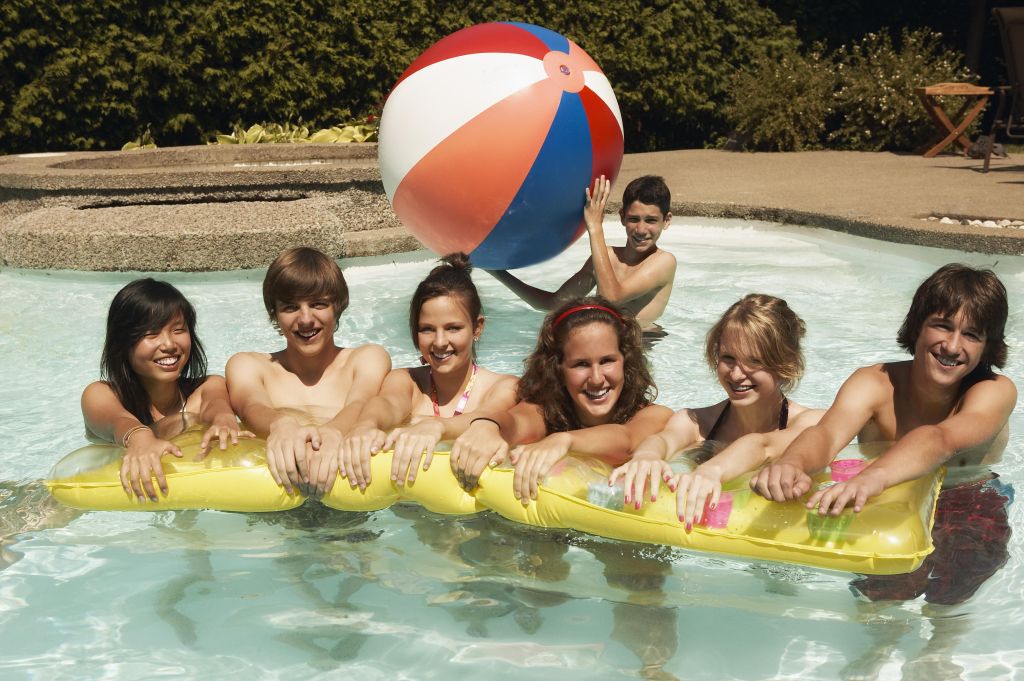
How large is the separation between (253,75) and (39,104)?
2379mm

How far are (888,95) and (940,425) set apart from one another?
11750 mm

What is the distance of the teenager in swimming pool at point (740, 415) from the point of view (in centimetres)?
301

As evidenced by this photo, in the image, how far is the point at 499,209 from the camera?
A: 15.1ft

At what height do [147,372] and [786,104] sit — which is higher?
[786,104]

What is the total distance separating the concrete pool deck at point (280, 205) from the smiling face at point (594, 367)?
15.0ft

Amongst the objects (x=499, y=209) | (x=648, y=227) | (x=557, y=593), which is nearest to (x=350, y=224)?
(x=648, y=227)

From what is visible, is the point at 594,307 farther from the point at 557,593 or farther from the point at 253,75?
the point at 253,75

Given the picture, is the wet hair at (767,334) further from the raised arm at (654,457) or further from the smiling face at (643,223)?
the smiling face at (643,223)

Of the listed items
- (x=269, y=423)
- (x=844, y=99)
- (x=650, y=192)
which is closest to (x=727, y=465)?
(x=269, y=423)

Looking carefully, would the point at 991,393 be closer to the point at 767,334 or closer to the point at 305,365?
the point at 767,334

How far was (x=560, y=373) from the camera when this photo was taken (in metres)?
3.58

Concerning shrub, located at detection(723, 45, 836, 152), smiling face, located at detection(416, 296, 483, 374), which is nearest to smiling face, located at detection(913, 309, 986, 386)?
smiling face, located at detection(416, 296, 483, 374)

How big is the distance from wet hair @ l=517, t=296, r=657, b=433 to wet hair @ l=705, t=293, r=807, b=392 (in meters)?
0.27

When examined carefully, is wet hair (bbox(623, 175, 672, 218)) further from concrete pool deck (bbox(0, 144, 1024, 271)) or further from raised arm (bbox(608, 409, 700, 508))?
concrete pool deck (bbox(0, 144, 1024, 271))
